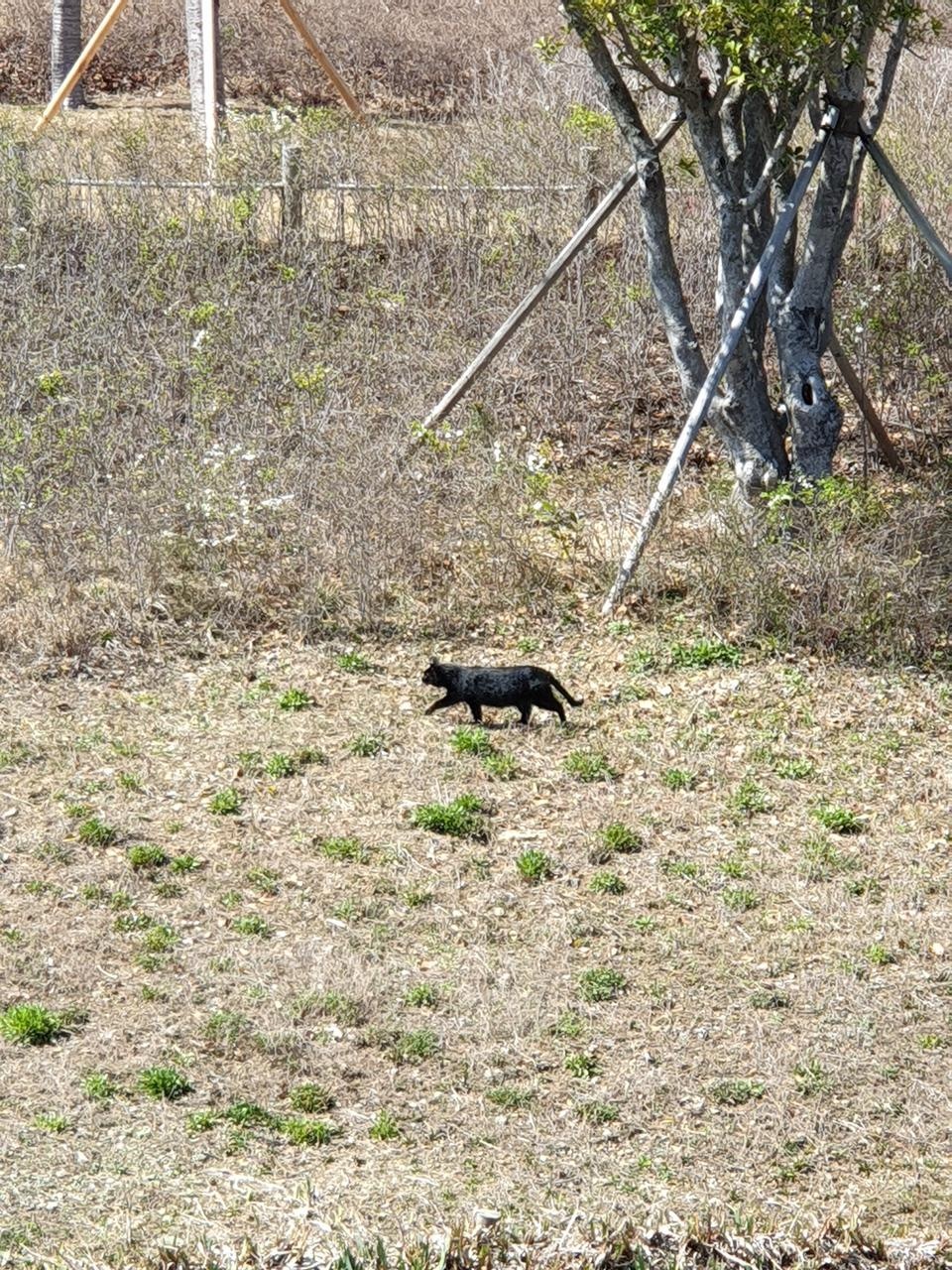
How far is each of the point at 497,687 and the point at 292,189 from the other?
7.76 meters

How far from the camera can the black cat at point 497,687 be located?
910cm

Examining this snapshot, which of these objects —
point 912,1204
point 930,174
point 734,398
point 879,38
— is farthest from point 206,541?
point 879,38

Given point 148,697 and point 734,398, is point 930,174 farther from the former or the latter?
point 148,697

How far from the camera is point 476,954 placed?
730cm

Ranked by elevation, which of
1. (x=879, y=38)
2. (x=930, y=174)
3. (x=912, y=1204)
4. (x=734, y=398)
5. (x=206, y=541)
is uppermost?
(x=879, y=38)

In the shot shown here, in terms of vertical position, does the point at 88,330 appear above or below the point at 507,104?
below

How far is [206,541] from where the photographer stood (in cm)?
1058

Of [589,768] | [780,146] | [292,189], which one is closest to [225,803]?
[589,768]

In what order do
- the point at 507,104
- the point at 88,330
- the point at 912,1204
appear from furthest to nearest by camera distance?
the point at 507,104 < the point at 88,330 < the point at 912,1204

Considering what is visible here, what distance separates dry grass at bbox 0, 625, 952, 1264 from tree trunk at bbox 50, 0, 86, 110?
15313 mm

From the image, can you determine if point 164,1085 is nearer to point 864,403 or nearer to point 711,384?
point 711,384

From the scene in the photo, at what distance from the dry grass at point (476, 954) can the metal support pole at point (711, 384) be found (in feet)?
1.82

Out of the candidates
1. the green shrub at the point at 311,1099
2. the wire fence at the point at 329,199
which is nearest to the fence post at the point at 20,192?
the wire fence at the point at 329,199

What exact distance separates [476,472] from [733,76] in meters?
3.33
